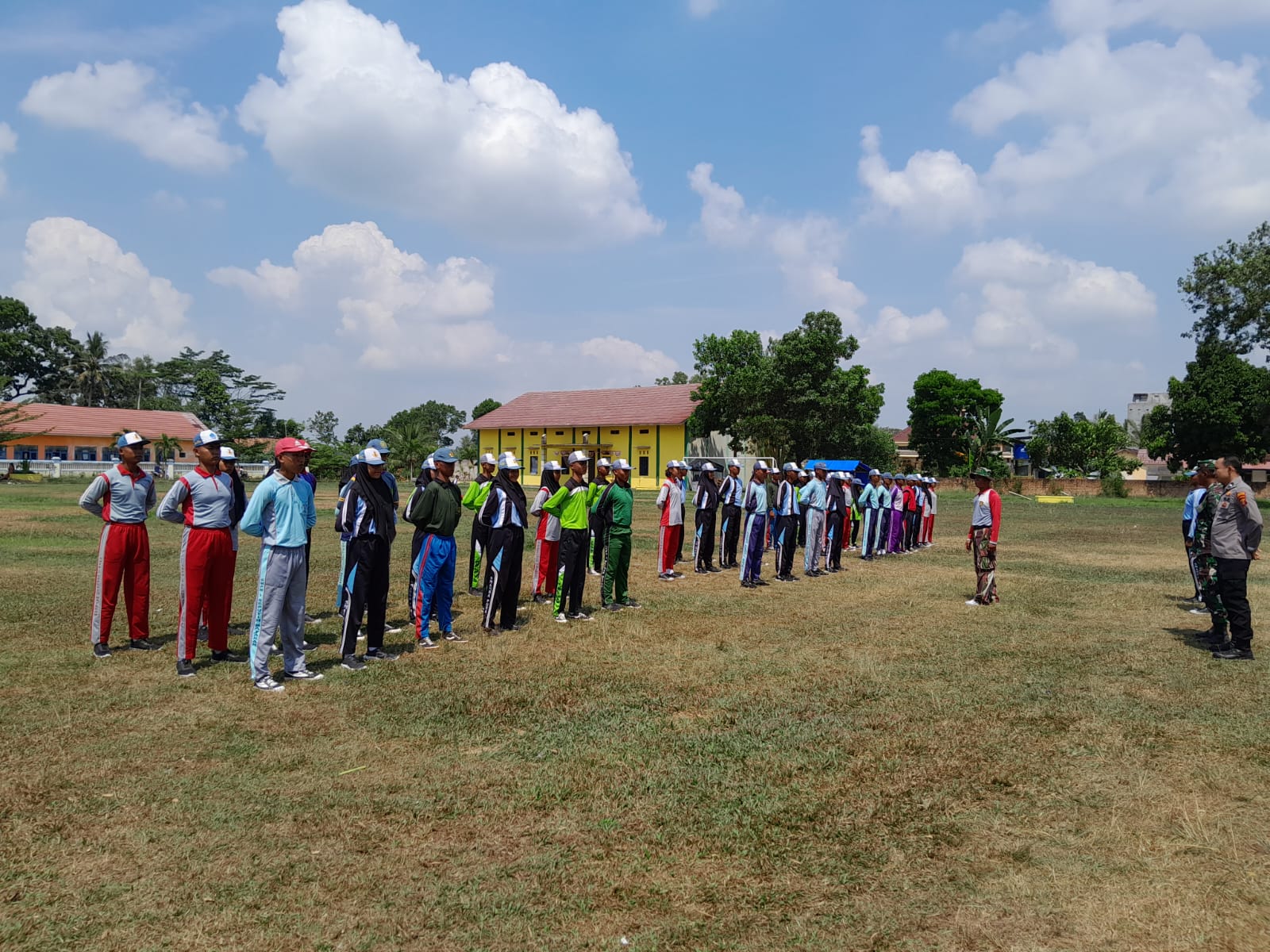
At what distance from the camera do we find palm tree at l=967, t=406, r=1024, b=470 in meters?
50.2

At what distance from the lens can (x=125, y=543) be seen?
7.62 meters

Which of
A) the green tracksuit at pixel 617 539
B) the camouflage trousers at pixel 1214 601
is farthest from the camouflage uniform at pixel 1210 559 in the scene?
the green tracksuit at pixel 617 539

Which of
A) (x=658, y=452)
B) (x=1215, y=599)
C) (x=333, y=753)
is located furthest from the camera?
(x=658, y=452)

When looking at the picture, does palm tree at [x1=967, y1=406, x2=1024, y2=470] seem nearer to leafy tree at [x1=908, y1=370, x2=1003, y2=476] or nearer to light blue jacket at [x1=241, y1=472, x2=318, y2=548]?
leafy tree at [x1=908, y1=370, x2=1003, y2=476]

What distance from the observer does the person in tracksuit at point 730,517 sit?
14047 mm

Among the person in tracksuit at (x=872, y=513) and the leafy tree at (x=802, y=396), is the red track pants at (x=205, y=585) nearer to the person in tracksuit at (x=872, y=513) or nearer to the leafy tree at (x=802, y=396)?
the person in tracksuit at (x=872, y=513)

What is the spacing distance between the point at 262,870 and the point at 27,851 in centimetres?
111

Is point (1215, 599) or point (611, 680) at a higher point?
point (1215, 599)

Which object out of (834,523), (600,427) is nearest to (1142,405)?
(600,427)

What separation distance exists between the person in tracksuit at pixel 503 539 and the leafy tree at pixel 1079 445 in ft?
171

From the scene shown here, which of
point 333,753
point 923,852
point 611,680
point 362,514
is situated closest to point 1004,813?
point 923,852

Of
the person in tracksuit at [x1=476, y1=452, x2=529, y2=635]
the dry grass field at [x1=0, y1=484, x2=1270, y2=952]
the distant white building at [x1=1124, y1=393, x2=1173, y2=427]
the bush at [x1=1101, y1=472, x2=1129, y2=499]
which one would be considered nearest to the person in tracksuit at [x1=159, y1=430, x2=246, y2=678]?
the dry grass field at [x1=0, y1=484, x2=1270, y2=952]

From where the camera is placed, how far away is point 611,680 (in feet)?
22.9

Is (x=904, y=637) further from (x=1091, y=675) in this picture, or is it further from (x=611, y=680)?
(x=611, y=680)
